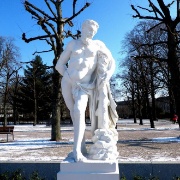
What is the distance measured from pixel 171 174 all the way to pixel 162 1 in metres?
12.9

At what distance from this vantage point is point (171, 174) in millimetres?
6707

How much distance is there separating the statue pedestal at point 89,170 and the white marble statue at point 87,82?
374mm

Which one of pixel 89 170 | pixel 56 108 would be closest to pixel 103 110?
pixel 89 170

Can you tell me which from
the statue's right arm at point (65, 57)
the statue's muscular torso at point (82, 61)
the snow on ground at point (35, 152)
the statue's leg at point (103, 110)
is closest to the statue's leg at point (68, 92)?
the statue's muscular torso at point (82, 61)

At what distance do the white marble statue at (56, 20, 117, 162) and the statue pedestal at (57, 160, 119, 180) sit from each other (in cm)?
37

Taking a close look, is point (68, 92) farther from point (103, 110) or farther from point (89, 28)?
point (89, 28)

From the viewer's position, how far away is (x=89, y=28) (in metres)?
5.64

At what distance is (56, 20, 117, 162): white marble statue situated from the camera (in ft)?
18.0

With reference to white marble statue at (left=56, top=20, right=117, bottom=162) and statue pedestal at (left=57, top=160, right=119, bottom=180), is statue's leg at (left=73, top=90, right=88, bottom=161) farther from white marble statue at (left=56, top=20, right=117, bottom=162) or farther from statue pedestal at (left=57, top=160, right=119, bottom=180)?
statue pedestal at (left=57, top=160, right=119, bottom=180)

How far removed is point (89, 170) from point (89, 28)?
98.0 inches

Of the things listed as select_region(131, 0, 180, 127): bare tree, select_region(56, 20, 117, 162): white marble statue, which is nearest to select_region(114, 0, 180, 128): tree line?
select_region(131, 0, 180, 127): bare tree

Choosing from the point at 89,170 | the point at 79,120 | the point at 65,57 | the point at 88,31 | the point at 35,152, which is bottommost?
the point at 35,152

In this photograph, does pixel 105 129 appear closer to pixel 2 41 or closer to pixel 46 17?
pixel 46 17

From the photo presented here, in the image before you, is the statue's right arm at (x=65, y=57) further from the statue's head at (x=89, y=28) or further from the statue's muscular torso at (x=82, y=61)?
the statue's head at (x=89, y=28)
